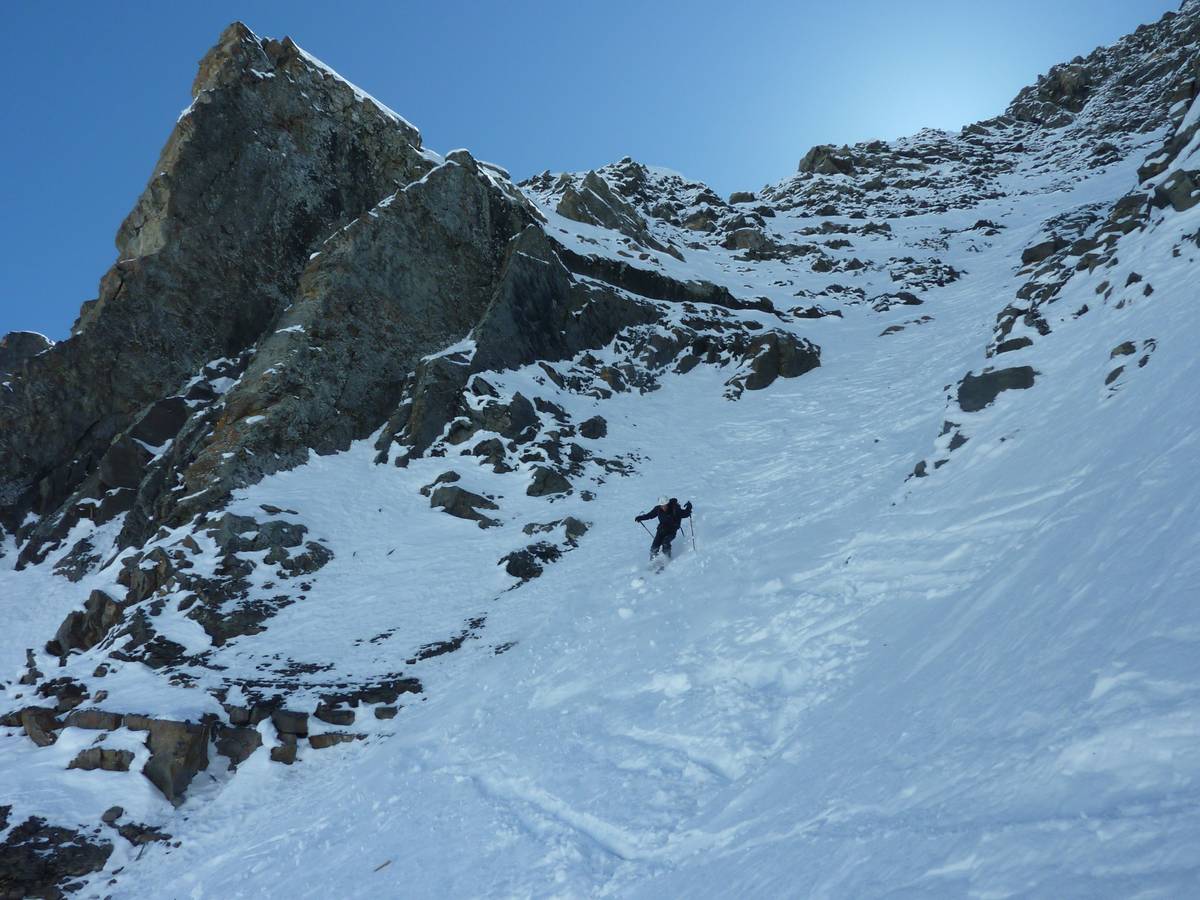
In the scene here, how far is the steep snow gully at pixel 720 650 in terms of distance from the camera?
416cm

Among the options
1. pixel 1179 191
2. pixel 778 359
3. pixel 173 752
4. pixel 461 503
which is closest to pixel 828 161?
pixel 778 359

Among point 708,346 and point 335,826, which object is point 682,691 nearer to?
point 335,826

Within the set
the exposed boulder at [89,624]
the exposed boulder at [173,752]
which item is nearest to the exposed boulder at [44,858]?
the exposed boulder at [173,752]

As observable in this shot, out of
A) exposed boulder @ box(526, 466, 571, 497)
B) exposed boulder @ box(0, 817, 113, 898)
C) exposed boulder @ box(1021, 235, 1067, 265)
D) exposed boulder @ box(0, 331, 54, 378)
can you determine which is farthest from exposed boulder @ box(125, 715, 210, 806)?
exposed boulder @ box(1021, 235, 1067, 265)

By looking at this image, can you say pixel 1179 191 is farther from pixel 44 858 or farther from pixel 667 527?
pixel 44 858

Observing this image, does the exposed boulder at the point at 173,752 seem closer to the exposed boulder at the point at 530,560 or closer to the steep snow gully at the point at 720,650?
the steep snow gully at the point at 720,650

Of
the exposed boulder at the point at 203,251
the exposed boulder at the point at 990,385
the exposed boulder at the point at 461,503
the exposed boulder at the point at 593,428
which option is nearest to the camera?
the exposed boulder at the point at 990,385

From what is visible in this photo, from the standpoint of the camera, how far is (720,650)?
8.76 metres

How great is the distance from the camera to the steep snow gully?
4160 millimetres

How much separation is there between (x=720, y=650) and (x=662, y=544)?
5.39m

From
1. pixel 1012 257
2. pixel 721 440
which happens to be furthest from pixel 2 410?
pixel 1012 257

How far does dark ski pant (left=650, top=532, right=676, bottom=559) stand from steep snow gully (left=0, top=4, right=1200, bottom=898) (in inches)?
21.2

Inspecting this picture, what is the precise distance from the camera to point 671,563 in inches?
543

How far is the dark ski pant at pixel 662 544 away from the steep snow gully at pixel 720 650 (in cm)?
54
